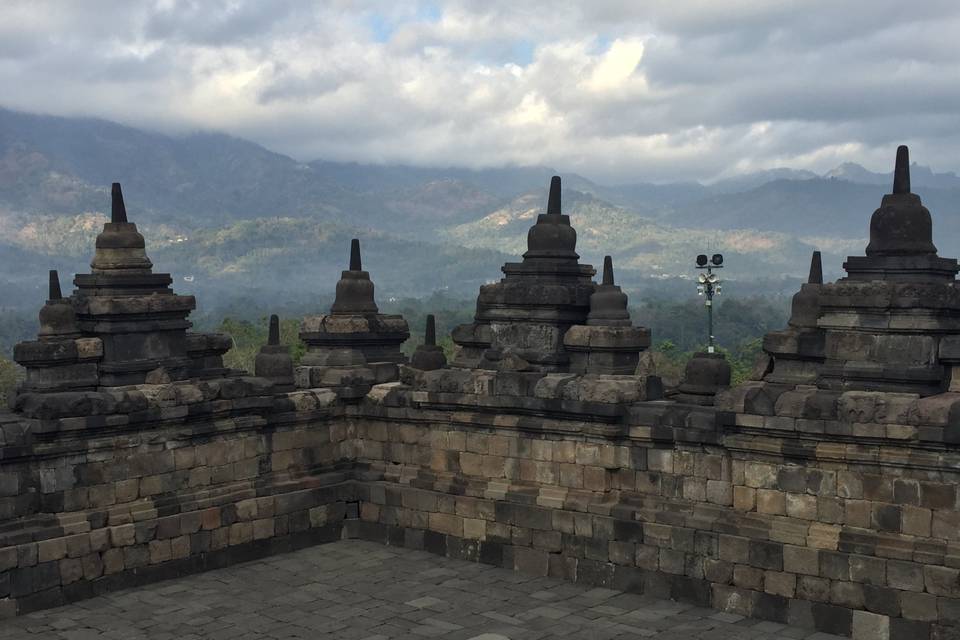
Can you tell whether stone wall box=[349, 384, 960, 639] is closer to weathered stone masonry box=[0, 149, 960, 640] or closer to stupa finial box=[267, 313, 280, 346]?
weathered stone masonry box=[0, 149, 960, 640]

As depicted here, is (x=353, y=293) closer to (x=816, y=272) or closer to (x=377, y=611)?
(x=377, y=611)

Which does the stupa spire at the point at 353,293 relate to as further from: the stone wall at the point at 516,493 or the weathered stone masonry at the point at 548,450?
the stone wall at the point at 516,493

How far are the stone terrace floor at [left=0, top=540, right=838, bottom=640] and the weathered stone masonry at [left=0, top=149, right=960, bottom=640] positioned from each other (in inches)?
14.0

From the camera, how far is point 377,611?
12.6m

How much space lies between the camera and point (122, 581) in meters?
13.4

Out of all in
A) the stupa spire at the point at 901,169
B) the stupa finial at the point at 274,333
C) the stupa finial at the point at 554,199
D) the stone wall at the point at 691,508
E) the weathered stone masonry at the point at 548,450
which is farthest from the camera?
the stupa finial at the point at 274,333

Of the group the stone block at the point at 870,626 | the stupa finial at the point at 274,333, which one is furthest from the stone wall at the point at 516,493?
the stupa finial at the point at 274,333

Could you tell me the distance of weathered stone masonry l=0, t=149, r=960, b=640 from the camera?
37.7 ft

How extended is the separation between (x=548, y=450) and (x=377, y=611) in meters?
3.14

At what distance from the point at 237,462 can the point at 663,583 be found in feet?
19.6

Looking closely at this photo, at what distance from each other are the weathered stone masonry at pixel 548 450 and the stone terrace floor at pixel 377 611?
36 cm

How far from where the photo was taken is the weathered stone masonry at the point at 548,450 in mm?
11500

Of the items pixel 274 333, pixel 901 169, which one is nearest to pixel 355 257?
pixel 274 333

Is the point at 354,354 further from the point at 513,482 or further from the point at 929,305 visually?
the point at 929,305
